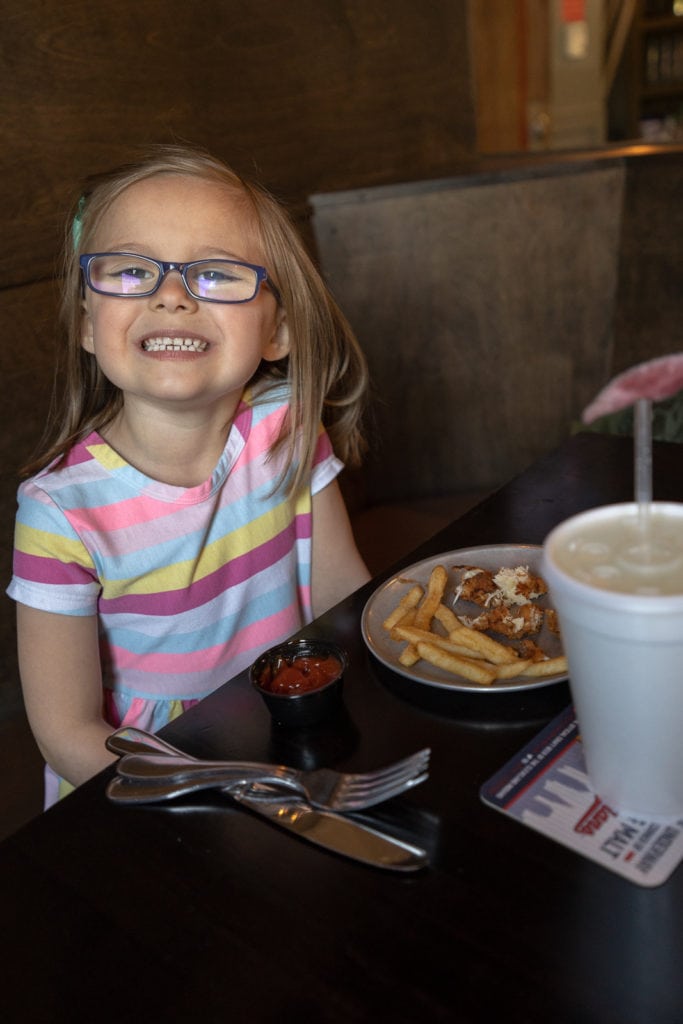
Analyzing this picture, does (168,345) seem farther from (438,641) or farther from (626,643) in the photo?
(626,643)

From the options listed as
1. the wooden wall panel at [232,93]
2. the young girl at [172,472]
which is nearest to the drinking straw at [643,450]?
the young girl at [172,472]

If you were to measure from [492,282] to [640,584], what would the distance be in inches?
113

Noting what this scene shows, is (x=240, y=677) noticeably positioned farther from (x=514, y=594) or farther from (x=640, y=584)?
(x=640, y=584)

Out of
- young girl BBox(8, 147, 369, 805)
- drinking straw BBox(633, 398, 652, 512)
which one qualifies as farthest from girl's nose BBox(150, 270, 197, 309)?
drinking straw BBox(633, 398, 652, 512)

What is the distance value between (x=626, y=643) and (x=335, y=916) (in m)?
0.32

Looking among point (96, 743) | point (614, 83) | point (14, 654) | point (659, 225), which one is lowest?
point (14, 654)

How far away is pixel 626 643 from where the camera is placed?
71 centimetres

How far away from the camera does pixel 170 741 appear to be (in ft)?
3.38

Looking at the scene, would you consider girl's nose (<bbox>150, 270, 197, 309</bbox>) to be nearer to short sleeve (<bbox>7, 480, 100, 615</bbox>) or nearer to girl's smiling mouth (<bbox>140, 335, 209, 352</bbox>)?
girl's smiling mouth (<bbox>140, 335, 209, 352</bbox>)

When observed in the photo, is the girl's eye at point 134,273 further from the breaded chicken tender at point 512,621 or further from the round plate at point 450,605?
the breaded chicken tender at point 512,621

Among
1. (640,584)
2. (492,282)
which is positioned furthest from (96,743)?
(492,282)

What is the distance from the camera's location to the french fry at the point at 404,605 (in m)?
1.16

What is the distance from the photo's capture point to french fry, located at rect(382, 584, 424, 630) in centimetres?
116

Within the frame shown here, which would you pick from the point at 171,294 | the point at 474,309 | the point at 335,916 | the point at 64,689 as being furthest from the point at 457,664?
the point at 474,309
